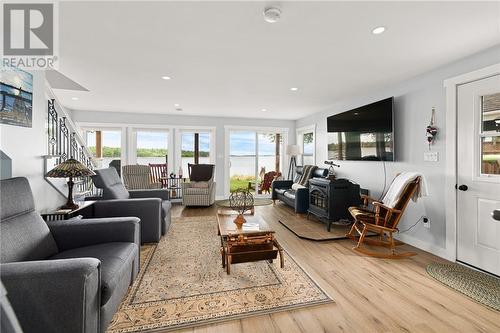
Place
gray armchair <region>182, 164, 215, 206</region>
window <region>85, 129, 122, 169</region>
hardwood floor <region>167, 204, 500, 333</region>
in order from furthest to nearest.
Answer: window <region>85, 129, 122, 169</region> → gray armchair <region>182, 164, 215, 206</region> → hardwood floor <region>167, 204, 500, 333</region>

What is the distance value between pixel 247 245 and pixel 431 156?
256cm

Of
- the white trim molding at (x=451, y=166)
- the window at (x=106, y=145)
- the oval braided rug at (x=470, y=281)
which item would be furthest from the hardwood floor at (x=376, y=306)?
the window at (x=106, y=145)

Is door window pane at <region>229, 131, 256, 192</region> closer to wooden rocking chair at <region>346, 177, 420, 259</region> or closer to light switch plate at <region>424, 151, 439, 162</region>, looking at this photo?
wooden rocking chair at <region>346, 177, 420, 259</region>

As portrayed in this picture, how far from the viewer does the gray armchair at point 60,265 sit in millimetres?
1144

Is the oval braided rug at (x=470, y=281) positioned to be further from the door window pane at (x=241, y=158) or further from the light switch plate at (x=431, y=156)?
the door window pane at (x=241, y=158)

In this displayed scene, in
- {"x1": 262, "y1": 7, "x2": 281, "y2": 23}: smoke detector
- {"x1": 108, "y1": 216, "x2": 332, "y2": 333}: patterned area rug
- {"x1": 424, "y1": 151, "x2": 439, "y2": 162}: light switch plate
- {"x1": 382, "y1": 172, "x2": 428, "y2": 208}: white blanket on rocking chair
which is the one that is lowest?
{"x1": 108, "y1": 216, "x2": 332, "y2": 333}: patterned area rug

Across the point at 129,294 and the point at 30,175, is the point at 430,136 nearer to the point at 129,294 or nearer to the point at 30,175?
the point at 129,294

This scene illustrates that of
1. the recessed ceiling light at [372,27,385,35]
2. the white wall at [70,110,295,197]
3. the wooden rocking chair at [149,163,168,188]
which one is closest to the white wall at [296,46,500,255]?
the recessed ceiling light at [372,27,385,35]

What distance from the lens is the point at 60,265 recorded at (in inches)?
46.9

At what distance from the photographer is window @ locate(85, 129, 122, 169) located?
5.80 metres

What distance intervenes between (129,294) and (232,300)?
2.87ft

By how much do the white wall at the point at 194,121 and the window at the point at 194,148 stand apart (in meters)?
0.27

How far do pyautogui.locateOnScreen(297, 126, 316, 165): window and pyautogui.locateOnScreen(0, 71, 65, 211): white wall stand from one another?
4.98 m

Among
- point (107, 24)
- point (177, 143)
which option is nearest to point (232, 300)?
point (107, 24)
